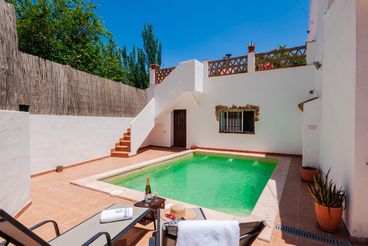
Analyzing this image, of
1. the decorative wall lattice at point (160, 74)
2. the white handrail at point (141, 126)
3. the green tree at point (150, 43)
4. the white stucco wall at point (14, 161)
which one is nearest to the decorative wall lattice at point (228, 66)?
the decorative wall lattice at point (160, 74)

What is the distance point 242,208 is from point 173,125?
821cm

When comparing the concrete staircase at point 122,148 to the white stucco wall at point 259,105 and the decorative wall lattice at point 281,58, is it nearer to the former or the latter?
the white stucco wall at point 259,105

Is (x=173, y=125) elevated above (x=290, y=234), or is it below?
above

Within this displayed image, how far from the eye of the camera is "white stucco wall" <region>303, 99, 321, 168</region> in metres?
5.76

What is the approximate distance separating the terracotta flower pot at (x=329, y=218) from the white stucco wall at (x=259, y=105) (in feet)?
21.8

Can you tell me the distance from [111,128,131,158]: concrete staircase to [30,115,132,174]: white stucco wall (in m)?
0.23

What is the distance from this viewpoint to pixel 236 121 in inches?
407

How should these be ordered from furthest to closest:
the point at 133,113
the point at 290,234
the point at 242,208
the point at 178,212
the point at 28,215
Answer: the point at 133,113 → the point at 242,208 → the point at 28,215 → the point at 178,212 → the point at 290,234

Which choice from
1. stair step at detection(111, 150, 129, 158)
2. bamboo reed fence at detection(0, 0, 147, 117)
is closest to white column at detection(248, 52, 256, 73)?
bamboo reed fence at detection(0, 0, 147, 117)

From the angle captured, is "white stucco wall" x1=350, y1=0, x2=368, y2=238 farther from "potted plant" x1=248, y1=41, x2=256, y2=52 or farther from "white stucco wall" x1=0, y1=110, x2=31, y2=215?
"potted plant" x1=248, y1=41, x2=256, y2=52

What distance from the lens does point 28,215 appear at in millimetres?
3414

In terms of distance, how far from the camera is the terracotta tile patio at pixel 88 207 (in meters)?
2.78

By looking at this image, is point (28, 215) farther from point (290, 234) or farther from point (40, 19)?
point (40, 19)

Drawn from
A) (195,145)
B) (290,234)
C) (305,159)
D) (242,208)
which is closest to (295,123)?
(305,159)
